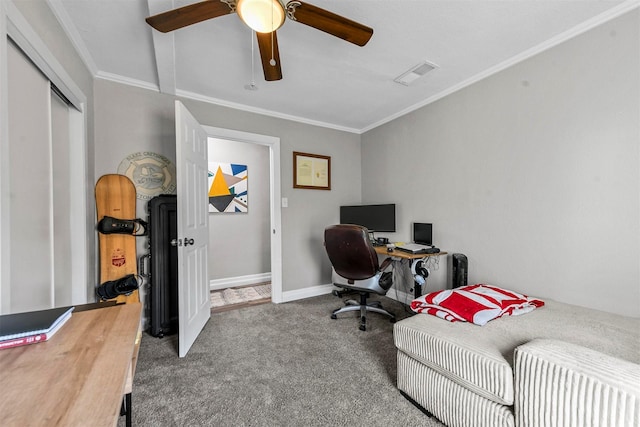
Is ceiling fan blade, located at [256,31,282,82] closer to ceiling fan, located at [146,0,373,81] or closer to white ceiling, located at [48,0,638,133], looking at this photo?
ceiling fan, located at [146,0,373,81]

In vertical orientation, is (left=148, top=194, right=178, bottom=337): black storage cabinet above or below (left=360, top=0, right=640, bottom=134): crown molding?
below

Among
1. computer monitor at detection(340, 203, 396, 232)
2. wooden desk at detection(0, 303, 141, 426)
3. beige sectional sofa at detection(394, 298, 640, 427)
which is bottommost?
beige sectional sofa at detection(394, 298, 640, 427)

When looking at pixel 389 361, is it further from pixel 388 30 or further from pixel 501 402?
pixel 388 30

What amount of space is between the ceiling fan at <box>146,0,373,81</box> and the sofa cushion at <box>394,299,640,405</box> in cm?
166

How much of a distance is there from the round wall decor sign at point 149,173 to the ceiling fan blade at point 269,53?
4.77 ft

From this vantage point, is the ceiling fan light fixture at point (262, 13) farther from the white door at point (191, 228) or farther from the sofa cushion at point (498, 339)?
the sofa cushion at point (498, 339)

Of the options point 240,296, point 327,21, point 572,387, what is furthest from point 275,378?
point 327,21

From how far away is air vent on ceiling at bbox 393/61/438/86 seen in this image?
7.24ft

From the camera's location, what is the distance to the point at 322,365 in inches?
74.6

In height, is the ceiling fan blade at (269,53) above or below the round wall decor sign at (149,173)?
above

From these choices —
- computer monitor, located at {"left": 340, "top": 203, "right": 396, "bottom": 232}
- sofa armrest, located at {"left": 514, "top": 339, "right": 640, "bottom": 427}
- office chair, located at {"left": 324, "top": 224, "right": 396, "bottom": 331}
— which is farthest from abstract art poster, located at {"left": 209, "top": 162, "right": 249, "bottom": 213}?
sofa armrest, located at {"left": 514, "top": 339, "right": 640, "bottom": 427}

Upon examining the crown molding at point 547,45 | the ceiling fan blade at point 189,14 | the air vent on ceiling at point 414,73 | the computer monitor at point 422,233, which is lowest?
the computer monitor at point 422,233

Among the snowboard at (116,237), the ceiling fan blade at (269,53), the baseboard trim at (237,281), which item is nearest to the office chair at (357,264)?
the ceiling fan blade at (269,53)

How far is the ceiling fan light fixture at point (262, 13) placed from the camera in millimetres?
1193
